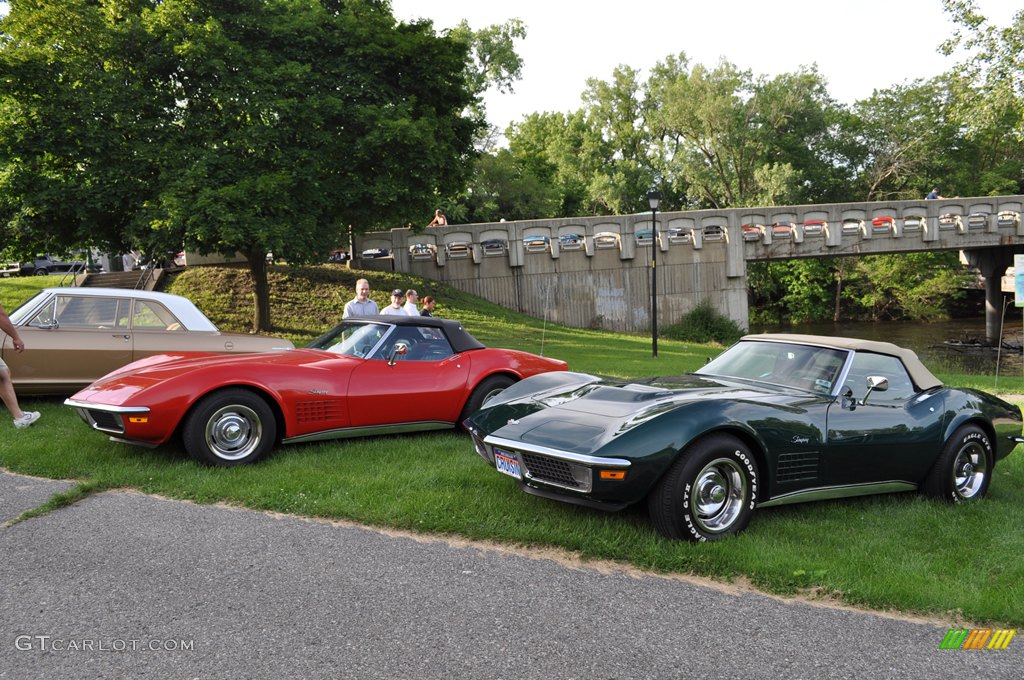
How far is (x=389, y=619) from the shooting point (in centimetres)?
399

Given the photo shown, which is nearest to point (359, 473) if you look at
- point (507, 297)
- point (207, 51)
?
point (207, 51)

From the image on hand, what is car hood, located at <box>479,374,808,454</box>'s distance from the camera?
5219 mm

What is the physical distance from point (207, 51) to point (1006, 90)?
86.0 ft

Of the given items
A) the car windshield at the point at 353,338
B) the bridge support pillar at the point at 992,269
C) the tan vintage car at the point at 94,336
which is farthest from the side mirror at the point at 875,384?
the bridge support pillar at the point at 992,269

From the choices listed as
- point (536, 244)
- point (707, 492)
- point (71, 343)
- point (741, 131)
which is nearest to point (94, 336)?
point (71, 343)

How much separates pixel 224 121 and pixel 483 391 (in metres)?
13.5

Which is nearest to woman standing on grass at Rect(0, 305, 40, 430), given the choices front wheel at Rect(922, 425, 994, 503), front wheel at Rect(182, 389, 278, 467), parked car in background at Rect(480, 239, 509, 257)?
front wheel at Rect(182, 389, 278, 467)

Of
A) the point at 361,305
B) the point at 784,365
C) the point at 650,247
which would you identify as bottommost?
the point at 784,365

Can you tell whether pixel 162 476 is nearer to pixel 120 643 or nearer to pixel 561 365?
pixel 120 643

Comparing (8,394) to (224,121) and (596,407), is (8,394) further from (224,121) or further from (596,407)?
(224,121)

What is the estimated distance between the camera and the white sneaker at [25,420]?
8211mm

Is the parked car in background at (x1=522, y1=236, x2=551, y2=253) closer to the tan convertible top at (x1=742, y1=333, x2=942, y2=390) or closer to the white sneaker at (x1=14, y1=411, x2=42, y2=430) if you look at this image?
the white sneaker at (x1=14, y1=411, x2=42, y2=430)

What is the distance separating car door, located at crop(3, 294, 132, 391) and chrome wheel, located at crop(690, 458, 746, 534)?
292 inches

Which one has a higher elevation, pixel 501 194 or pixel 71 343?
pixel 501 194
